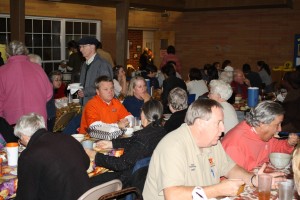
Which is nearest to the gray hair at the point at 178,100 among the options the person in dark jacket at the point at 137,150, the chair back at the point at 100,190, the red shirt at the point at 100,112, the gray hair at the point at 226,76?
the red shirt at the point at 100,112

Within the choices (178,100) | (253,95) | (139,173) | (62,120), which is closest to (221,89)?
(178,100)

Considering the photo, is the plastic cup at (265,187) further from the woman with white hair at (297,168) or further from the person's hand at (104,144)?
the person's hand at (104,144)

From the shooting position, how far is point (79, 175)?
2.58 meters

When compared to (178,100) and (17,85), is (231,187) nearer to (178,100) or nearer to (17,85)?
(178,100)

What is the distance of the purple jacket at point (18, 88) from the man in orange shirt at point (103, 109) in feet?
1.97

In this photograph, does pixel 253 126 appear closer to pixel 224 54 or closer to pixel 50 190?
pixel 50 190

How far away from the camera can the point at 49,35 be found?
35.8ft

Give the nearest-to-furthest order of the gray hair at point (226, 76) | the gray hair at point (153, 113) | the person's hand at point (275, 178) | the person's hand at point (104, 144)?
the person's hand at point (275, 178), the gray hair at point (153, 113), the person's hand at point (104, 144), the gray hair at point (226, 76)

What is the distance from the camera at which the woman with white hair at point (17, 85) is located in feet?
14.8

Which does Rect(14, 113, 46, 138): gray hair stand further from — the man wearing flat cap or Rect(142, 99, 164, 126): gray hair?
the man wearing flat cap

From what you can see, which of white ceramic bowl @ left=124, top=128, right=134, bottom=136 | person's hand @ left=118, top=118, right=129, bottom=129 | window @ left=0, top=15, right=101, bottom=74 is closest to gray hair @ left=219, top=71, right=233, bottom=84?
person's hand @ left=118, top=118, right=129, bottom=129

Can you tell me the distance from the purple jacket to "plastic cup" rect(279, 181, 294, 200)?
3.06 meters

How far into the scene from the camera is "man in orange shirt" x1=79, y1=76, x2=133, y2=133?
14.6 feet

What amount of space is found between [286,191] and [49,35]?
946cm
